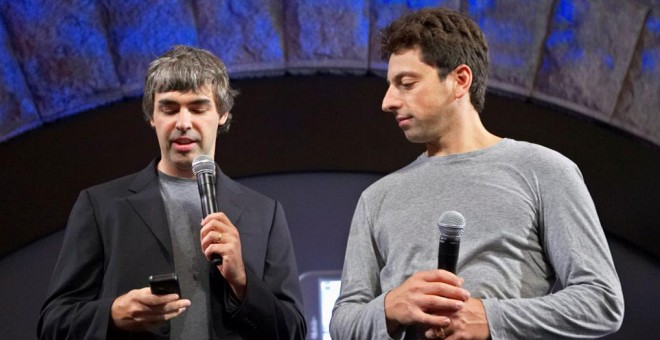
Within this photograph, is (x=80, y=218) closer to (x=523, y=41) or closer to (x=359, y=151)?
(x=359, y=151)

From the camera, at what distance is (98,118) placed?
261 centimetres

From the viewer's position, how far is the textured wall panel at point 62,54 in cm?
254

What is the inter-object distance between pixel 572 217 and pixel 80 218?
0.98 meters

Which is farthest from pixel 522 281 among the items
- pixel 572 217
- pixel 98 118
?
pixel 98 118

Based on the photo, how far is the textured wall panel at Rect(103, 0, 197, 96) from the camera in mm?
2631

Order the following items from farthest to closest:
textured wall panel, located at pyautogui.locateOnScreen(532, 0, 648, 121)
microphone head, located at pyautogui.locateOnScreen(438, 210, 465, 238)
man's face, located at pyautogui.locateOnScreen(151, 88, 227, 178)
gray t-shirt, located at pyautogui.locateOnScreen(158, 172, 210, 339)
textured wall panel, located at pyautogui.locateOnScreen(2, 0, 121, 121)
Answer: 1. textured wall panel, located at pyautogui.locateOnScreen(532, 0, 648, 121)
2. textured wall panel, located at pyautogui.locateOnScreen(2, 0, 121, 121)
3. man's face, located at pyautogui.locateOnScreen(151, 88, 227, 178)
4. gray t-shirt, located at pyautogui.locateOnScreen(158, 172, 210, 339)
5. microphone head, located at pyautogui.locateOnScreen(438, 210, 465, 238)

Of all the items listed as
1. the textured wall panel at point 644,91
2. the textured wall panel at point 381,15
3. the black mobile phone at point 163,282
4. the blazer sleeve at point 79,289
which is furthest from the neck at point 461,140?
the textured wall panel at point 644,91

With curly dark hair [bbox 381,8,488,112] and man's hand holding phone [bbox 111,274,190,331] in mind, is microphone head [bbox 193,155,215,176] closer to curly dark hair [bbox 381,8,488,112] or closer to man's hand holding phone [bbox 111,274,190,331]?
man's hand holding phone [bbox 111,274,190,331]

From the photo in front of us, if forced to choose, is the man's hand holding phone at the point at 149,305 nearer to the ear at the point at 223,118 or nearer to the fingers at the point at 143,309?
the fingers at the point at 143,309

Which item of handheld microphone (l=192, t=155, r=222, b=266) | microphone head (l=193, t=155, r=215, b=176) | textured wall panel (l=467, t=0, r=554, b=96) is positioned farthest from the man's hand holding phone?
textured wall panel (l=467, t=0, r=554, b=96)

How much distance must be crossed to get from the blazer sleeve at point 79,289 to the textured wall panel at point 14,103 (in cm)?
90

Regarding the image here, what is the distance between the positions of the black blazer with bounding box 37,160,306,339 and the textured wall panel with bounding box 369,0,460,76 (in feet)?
3.28

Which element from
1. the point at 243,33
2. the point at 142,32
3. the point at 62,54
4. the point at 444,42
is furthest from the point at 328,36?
the point at 444,42

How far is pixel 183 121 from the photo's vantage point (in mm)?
1787
